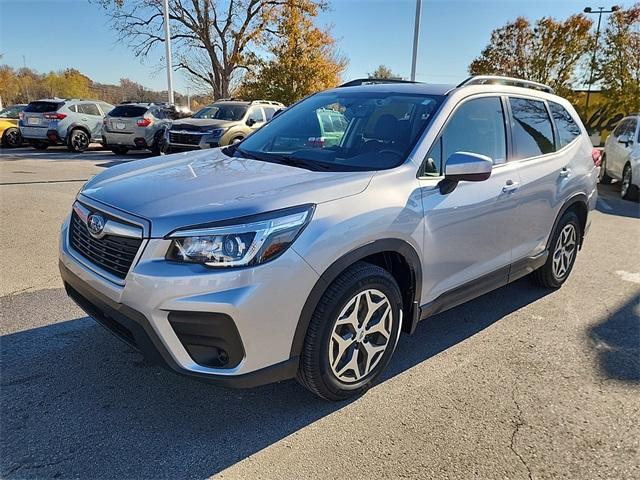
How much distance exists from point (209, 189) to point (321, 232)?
656 millimetres

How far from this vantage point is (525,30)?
30016 millimetres

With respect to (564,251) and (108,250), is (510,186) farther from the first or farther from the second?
(108,250)

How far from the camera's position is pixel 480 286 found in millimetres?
3559

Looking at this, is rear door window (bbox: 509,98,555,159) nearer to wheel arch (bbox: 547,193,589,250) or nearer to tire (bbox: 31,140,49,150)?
wheel arch (bbox: 547,193,589,250)

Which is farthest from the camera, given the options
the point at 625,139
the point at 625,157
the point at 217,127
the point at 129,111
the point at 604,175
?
the point at 129,111

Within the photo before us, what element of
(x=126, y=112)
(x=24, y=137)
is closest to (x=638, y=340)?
(x=126, y=112)

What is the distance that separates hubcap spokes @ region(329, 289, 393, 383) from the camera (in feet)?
8.73

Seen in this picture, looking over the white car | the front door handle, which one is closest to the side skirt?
the front door handle

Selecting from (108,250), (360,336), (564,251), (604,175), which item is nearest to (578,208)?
(564,251)

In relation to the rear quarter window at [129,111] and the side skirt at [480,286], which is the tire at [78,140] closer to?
the rear quarter window at [129,111]

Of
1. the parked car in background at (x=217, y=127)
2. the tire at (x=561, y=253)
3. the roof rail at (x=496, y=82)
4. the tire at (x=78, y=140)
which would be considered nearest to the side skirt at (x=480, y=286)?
the tire at (x=561, y=253)

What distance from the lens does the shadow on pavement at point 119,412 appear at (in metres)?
2.30

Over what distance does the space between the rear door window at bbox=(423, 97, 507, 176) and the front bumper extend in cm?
130

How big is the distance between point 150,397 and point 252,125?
1108 centimetres
